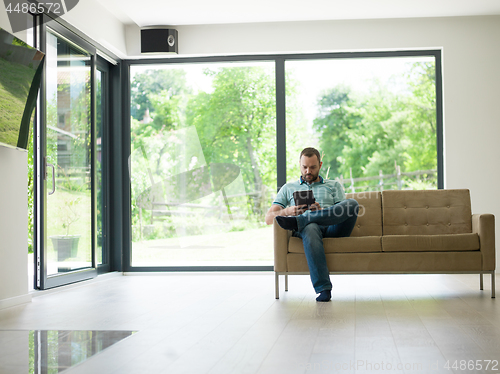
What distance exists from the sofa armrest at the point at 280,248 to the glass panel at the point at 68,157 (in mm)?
1900

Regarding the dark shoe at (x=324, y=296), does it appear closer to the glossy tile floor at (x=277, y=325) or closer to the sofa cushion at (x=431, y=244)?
the glossy tile floor at (x=277, y=325)

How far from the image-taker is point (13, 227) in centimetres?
366

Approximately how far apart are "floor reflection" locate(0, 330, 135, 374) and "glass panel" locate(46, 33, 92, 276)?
5.75 feet

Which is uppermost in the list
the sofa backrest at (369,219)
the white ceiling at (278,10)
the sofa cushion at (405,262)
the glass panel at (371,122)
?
the white ceiling at (278,10)

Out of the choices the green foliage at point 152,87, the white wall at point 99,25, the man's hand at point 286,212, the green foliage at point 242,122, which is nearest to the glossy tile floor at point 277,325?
the man's hand at point 286,212

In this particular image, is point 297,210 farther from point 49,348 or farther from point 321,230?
point 49,348

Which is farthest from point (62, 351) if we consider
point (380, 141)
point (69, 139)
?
point (380, 141)

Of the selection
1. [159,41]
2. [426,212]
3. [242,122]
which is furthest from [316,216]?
[159,41]

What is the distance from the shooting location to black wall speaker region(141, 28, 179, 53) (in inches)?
213

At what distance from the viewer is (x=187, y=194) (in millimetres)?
5602

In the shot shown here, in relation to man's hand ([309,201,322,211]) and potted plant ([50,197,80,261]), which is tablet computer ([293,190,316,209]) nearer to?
man's hand ([309,201,322,211])

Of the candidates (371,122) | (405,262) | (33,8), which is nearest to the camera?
(405,262)

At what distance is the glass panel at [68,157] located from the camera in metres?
4.32

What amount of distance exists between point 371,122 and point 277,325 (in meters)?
3.09
